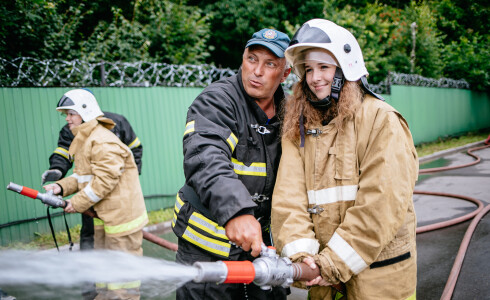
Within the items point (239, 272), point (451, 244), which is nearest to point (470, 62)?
point (451, 244)

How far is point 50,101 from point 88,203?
10.3 feet

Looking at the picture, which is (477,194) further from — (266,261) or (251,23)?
(251,23)

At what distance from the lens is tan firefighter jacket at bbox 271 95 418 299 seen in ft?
6.50

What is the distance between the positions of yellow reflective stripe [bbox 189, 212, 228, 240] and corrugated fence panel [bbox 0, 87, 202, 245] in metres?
4.86

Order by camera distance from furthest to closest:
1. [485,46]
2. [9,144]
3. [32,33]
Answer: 1. [485,46]
2. [32,33]
3. [9,144]

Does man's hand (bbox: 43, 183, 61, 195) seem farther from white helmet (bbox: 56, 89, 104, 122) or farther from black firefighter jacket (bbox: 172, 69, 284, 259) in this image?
black firefighter jacket (bbox: 172, 69, 284, 259)

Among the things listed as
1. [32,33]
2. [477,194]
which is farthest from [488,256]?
[32,33]

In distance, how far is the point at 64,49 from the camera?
933cm

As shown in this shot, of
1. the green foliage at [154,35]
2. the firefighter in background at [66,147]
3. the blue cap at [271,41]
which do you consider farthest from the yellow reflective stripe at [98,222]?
the green foliage at [154,35]

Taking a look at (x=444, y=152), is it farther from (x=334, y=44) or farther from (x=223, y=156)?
(x=223, y=156)

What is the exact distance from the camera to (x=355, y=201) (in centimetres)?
210

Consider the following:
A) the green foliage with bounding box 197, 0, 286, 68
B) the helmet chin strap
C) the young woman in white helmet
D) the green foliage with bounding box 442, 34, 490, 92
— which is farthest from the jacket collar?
the green foliage with bounding box 442, 34, 490, 92

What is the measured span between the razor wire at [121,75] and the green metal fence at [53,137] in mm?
203

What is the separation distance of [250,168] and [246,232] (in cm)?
68
